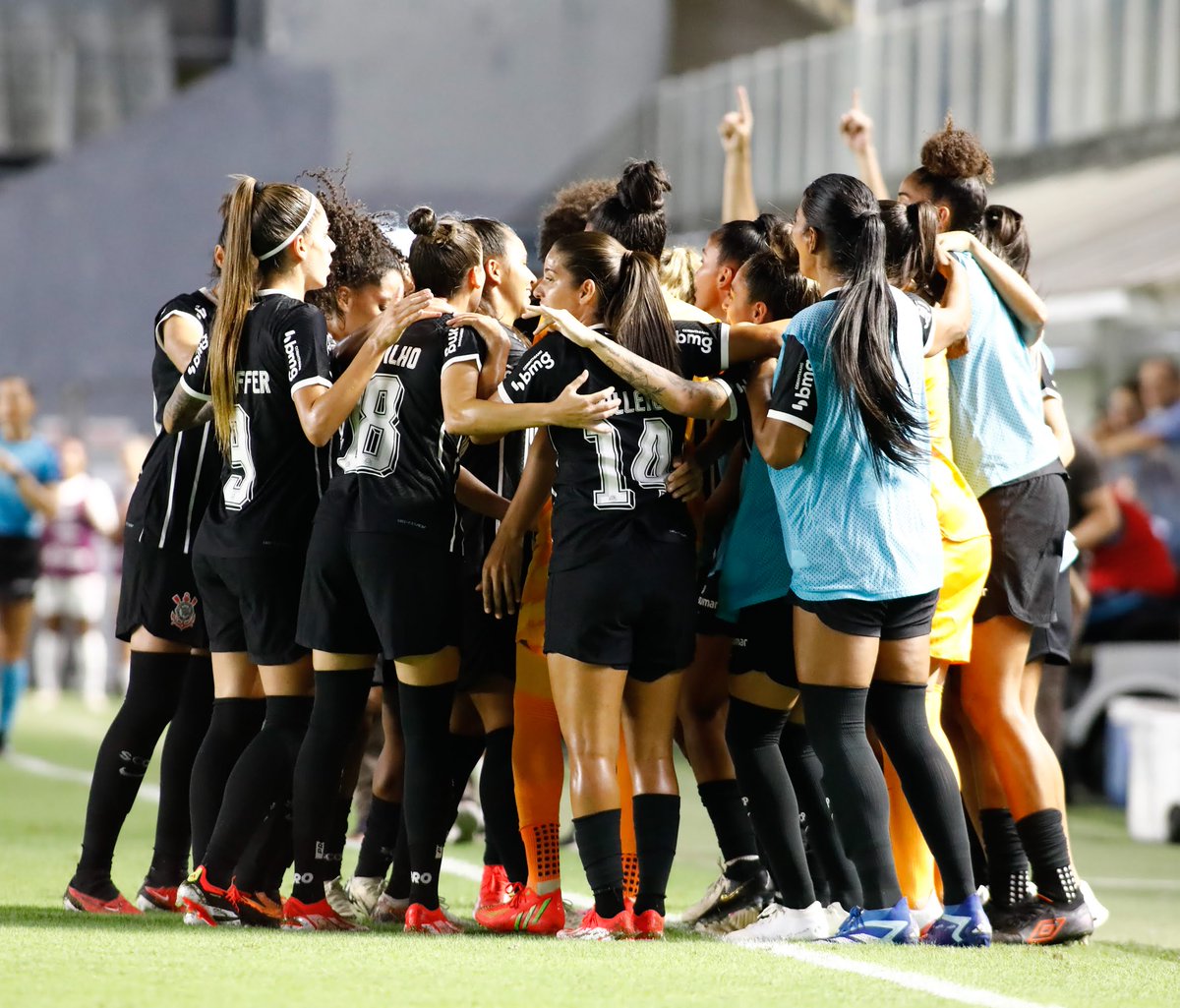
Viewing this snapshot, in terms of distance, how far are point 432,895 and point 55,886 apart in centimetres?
157

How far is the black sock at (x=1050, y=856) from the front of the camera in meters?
4.99

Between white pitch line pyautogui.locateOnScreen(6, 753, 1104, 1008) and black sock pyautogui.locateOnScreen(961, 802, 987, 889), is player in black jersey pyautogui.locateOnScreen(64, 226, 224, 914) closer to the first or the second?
white pitch line pyautogui.locateOnScreen(6, 753, 1104, 1008)

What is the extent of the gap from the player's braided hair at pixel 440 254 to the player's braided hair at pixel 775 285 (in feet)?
2.70

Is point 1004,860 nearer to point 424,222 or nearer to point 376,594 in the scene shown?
point 376,594

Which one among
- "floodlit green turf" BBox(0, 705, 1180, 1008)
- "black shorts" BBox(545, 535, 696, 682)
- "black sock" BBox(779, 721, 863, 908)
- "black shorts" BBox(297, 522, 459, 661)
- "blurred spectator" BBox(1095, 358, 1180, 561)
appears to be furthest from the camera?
"blurred spectator" BBox(1095, 358, 1180, 561)

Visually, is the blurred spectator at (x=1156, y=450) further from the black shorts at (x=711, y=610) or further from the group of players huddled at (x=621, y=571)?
the black shorts at (x=711, y=610)

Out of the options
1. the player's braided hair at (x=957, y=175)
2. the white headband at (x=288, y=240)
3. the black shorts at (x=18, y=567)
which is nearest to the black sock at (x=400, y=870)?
the white headband at (x=288, y=240)

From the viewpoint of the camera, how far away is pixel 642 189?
5.45 m

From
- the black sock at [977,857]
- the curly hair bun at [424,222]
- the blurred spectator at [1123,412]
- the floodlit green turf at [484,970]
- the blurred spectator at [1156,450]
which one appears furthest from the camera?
the blurred spectator at [1123,412]

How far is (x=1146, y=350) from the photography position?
1144 cm

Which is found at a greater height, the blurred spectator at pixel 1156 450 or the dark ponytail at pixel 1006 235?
the dark ponytail at pixel 1006 235

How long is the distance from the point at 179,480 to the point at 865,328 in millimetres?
1967

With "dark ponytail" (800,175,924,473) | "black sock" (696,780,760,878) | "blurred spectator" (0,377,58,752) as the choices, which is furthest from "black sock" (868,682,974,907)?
"blurred spectator" (0,377,58,752)

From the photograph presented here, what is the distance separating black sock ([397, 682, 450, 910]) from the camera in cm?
495
